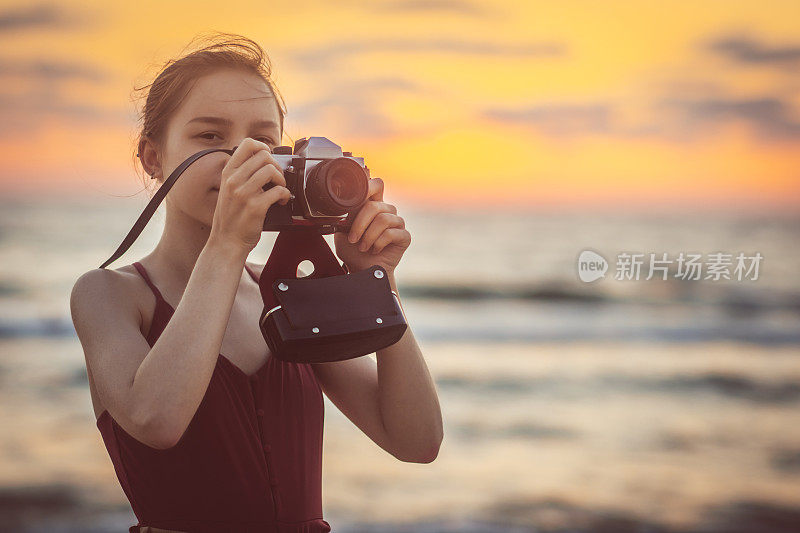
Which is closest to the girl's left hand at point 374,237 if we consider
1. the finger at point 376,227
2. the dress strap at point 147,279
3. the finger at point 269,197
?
the finger at point 376,227

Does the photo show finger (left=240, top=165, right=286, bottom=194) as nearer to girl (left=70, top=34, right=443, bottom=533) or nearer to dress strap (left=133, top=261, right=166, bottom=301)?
girl (left=70, top=34, right=443, bottom=533)

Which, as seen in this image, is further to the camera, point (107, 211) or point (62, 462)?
point (107, 211)

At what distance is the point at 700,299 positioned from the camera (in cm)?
1173

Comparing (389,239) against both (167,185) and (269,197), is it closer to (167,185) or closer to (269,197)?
(269,197)

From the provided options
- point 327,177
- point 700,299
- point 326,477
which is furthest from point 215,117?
point 700,299

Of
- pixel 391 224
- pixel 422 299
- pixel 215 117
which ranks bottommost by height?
pixel 391 224

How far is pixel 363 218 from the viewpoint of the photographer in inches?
54.3

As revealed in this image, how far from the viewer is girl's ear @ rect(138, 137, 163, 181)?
155 cm

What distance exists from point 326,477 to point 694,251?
13.6 m

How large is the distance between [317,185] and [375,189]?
0.43 feet

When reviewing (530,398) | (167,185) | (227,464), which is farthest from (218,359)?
(530,398)

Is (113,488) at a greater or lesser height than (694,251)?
lesser

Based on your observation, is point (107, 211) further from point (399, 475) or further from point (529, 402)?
point (399, 475)

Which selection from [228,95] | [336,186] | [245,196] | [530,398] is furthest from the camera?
[530,398]
